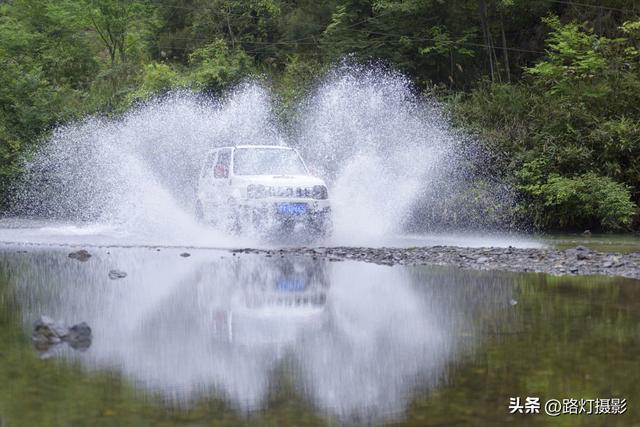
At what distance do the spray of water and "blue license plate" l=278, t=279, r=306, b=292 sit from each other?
18.6 feet

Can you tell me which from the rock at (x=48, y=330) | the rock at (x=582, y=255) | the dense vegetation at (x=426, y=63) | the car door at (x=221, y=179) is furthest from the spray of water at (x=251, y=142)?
the rock at (x=48, y=330)

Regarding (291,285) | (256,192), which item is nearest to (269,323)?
(291,285)

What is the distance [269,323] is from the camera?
8117 millimetres

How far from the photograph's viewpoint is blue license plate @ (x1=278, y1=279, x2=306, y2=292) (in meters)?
10.3

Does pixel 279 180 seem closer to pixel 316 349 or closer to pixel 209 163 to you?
pixel 209 163

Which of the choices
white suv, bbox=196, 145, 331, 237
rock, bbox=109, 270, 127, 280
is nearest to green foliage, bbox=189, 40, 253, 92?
white suv, bbox=196, 145, 331, 237

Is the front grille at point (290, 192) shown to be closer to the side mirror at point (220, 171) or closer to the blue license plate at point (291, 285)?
the side mirror at point (220, 171)

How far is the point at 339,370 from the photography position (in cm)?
629

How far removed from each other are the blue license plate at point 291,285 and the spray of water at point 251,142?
568 cm

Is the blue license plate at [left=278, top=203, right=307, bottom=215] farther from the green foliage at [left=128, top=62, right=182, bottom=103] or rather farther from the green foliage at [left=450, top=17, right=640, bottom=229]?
the green foliage at [left=128, top=62, right=182, bottom=103]

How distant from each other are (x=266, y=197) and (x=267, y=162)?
1838 mm

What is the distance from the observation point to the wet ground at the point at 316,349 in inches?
208

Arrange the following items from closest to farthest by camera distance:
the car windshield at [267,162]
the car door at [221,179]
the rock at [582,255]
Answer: the rock at [582,255] → the car door at [221,179] → the car windshield at [267,162]

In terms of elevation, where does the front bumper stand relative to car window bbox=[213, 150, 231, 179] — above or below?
below
